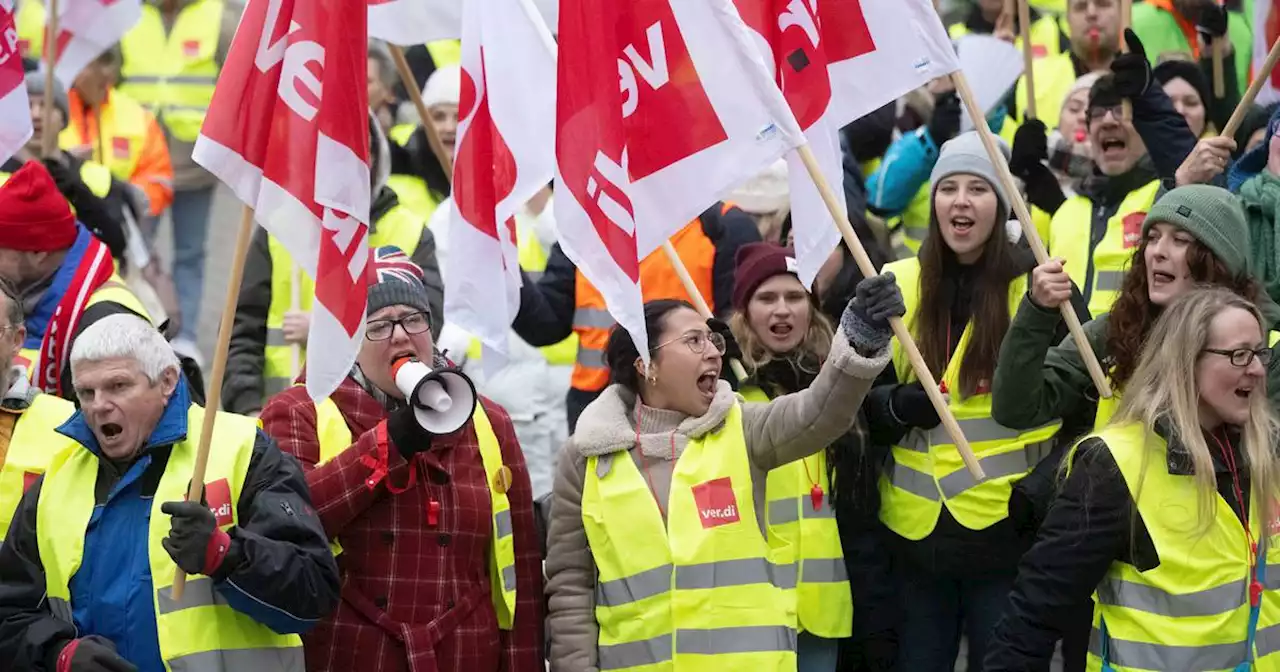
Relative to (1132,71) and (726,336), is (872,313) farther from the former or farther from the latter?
(1132,71)

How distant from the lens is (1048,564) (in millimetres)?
5977

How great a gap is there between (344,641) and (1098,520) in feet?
7.58

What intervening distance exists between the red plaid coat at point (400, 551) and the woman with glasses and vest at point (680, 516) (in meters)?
0.26

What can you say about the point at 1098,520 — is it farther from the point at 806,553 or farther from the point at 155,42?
the point at 155,42

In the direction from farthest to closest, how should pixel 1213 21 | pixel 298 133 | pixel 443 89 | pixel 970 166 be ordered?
1. pixel 443 89
2. pixel 1213 21
3. pixel 970 166
4. pixel 298 133

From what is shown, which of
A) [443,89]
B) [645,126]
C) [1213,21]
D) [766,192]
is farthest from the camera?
[443,89]

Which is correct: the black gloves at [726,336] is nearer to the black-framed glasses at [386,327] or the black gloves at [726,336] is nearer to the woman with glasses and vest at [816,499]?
the woman with glasses and vest at [816,499]

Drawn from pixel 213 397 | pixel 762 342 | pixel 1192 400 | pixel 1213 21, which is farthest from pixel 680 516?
pixel 1213 21

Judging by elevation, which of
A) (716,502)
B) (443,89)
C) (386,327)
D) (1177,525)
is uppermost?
(443,89)

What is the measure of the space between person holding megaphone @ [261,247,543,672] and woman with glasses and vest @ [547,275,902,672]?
161 millimetres

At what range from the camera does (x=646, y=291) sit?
30.1 ft

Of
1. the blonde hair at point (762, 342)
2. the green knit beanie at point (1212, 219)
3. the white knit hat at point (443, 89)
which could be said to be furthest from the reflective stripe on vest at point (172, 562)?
the white knit hat at point (443, 89)

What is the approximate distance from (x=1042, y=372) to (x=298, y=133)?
2417mm

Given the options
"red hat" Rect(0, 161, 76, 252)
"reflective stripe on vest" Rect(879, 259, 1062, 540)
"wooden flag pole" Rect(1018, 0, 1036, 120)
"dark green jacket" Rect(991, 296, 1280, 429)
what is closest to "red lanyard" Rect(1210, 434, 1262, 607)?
"dark green jacket" Rect(991, 296, 1280, 429)
